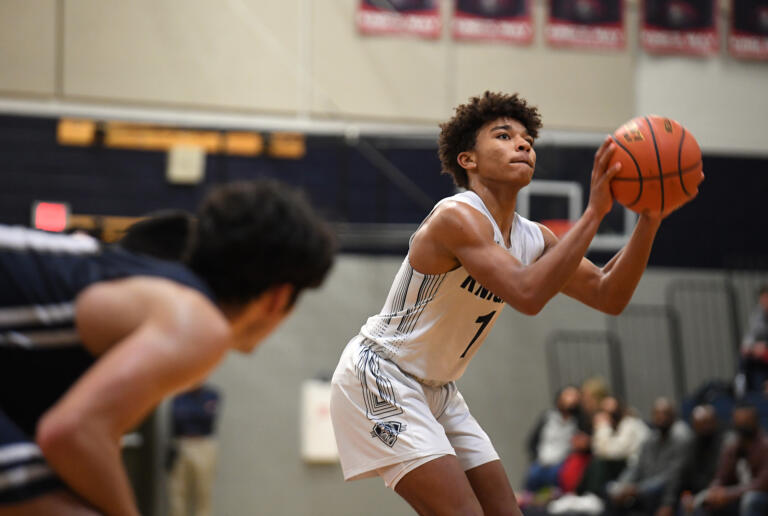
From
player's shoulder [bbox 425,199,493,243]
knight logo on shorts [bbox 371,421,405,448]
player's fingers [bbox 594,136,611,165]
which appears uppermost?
player's fingers [bbox 594,136,611,165]

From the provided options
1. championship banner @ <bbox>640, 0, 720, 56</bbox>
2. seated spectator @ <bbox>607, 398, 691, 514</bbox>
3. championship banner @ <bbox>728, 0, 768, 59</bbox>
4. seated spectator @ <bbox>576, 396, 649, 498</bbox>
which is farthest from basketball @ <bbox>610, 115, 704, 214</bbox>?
championship banner @ <bbox>728, 0, 768, 59</bbox>

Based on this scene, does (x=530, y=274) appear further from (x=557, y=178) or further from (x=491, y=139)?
(x=557, y=178)

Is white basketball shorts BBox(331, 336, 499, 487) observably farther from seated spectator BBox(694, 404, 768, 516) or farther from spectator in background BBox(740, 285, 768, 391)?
spectator in background BBox(740, 285, 768, 391)

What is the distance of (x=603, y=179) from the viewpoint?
334cm

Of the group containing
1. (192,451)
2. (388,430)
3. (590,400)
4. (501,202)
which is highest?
(501,202)

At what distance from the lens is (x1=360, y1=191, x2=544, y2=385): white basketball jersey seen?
3520 millimetres

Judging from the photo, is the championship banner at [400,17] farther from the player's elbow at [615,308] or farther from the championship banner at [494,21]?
the player's elbow at [615,308]

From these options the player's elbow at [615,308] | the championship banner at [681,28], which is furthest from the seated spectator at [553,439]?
the player's elbow at [615,308]

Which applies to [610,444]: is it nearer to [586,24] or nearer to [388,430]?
[586,24]

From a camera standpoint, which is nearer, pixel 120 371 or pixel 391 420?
pixel 120 371

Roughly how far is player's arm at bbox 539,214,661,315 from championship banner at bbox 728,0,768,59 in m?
10.0

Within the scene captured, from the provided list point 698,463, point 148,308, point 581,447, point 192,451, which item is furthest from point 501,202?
point 192,451

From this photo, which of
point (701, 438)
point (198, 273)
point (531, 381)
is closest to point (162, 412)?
point (198, 273)

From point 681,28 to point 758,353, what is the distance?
4807 millimetres
